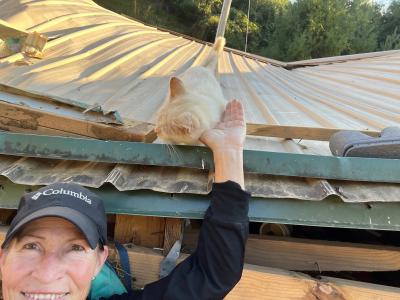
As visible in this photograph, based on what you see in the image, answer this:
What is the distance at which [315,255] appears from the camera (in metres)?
1.98

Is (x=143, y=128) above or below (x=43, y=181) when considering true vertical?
above

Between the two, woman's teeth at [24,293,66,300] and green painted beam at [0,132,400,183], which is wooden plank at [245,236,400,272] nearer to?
green painted beam at [0,132,400,183]

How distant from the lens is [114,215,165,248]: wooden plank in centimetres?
192

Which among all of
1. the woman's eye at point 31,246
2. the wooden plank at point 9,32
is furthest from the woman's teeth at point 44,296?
the wooden plank at point 9,32

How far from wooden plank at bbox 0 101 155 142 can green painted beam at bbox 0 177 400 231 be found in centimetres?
38

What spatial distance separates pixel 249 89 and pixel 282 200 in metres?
2.90

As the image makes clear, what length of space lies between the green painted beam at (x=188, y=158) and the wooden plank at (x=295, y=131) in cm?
61

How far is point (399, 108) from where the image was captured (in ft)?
12.6

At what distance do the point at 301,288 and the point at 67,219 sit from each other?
3.36 ft

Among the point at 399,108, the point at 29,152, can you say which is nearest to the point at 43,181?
the point at 29,152

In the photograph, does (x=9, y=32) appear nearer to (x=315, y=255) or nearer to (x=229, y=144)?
(x=229, y=144)

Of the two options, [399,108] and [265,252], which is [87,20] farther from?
[265,252]

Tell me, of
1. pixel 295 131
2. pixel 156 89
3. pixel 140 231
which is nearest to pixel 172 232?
pixel 140 231

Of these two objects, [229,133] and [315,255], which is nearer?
[229,133]
